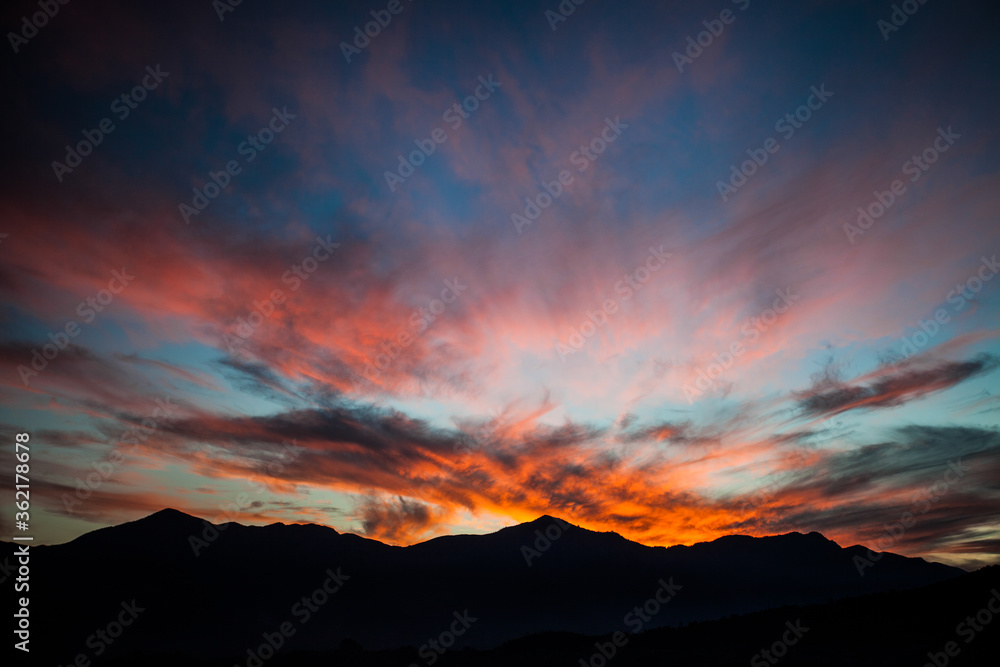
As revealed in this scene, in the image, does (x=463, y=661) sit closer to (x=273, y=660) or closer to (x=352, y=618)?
(x=273, y=660)

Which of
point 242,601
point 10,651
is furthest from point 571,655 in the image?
point 242,601

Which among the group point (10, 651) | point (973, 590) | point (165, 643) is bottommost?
point (165, 643)

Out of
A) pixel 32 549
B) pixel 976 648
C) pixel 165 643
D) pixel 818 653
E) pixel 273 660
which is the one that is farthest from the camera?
pixel 32 549

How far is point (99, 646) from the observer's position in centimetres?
11588

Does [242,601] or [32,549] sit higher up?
[32,549]

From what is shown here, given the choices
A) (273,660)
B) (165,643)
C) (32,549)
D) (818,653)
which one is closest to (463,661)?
(273,660)

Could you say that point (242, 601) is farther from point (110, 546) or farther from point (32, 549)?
point (32, 549)

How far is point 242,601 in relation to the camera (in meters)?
181

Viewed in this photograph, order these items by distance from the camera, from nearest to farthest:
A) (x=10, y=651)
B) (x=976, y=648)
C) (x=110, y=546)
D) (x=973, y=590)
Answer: (x=976, y=648) → (x=973, y=590) → (x=10, y=651) → (x=110, y=546)

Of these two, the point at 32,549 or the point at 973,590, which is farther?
the point at 32,549

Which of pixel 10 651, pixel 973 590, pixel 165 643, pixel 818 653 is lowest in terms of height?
pixel 165 643

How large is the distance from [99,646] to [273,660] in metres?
133

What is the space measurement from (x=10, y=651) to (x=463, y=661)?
44.5m

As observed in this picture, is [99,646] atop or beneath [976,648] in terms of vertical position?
beneath
